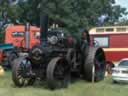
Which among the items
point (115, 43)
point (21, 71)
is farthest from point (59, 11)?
point (21, 71)

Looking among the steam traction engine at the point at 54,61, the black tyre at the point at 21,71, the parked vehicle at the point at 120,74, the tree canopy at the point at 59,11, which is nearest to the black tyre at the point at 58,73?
the steam traction engine at the point at 54,61

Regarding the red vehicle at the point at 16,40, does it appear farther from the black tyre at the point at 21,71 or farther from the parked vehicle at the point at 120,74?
the parked vehicle at the point at 120,74

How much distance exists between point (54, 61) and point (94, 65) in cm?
305

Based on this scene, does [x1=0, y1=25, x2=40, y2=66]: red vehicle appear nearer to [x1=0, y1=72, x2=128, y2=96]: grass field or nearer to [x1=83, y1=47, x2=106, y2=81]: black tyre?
[x1=83, y1=47, x2=106, y2=81]: black tyre

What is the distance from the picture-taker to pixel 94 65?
17.8m

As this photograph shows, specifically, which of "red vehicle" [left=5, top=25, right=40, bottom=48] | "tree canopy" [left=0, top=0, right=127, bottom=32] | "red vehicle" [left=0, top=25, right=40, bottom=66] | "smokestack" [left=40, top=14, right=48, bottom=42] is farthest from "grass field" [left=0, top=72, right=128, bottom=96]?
"tree canopy" [left=0, top=0, right=127, bottom=32]

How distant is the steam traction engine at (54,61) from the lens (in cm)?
1551

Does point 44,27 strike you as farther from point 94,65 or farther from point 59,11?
point 59,11

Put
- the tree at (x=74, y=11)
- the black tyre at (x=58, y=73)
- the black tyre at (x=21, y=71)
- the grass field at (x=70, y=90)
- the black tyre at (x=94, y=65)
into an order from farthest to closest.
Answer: the tree at (x=74, y=11) → the black tyre at (x=94, y=65) → the black tyre at (x=21, y=71) → the black tyre at (x=58, y=73) → the grass field at (x=70, y=90)

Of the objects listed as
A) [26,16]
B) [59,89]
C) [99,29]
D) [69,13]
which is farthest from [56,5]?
[59,89]

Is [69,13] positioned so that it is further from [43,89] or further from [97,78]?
[43,89]

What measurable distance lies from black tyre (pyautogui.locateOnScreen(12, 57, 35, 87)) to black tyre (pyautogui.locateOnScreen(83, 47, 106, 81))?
2290 millimetres

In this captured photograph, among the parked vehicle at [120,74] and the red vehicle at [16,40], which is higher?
the red vehicle at [16,40]

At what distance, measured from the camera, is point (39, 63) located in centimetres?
1602
